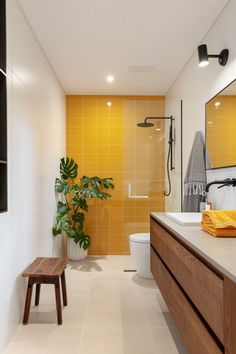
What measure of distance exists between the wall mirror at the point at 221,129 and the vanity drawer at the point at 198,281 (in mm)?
728

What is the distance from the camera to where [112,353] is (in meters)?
1.79

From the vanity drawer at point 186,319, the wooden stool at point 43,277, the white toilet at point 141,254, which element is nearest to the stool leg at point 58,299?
the wooden stool at point 43,277

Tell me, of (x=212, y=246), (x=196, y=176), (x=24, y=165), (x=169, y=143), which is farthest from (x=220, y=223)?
(x=169, y=143)

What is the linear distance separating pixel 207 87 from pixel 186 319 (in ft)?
6.11

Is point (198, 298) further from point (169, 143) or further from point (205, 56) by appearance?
point (169, 143)

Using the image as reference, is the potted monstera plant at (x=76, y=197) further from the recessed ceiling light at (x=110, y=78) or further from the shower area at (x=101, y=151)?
the recessed ceiling light at (x=110, y=78)

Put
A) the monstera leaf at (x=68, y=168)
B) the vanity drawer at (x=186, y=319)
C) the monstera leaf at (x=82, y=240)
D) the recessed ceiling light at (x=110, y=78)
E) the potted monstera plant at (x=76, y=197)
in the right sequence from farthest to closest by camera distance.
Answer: the monstera leaf at (x=68, y=168) → the monstera leaf at (x=82, y=240) → the potted monstera plant at (x=76, y=197) → the recessed ceiling light at (x=110, y=78) → the vanity drawer at (x=186, y=319)

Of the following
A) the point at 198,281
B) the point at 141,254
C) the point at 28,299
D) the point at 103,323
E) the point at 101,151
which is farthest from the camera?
the point at 101,151

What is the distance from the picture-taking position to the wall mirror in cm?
192

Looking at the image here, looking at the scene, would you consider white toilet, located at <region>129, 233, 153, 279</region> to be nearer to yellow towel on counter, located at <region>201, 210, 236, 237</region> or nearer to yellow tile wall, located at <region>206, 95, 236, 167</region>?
yellow tile wall, located at <region>206, 95, 236, 167</region>

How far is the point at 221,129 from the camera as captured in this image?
208cm

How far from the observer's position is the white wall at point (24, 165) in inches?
73.2

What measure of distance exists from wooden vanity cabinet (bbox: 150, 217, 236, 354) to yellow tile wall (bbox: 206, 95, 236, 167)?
70cm

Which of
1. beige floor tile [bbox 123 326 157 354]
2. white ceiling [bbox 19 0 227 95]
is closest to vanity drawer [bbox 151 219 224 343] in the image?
beige floor tile [bbox 123 326 157 354]
